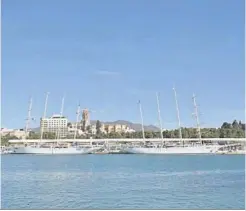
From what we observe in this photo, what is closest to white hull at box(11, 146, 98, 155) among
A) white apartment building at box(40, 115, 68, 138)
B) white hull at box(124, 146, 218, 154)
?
white hull at box(124, 146, 218, 154)

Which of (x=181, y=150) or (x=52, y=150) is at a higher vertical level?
(x=52, y=150)

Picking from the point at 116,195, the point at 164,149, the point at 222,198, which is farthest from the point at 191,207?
the point at 164,149

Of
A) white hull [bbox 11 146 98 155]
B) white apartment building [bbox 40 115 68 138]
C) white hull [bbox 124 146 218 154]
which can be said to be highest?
white apartment building [bbox 40 115 68 138]

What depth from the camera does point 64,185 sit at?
1560cm

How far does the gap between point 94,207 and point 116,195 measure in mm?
1837

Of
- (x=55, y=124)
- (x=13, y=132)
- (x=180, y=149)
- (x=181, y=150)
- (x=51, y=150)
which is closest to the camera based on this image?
(x=181, y=150)

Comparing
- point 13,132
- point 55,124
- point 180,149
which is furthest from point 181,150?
point 55,124

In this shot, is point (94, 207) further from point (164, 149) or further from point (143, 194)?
point (164, 149)

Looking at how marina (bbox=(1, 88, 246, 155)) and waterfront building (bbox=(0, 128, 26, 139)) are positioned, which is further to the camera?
waterfront building (bbox=(0, 128, 26, 139))

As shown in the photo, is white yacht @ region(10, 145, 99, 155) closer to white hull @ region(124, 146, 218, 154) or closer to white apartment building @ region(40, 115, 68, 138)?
white hull @ region(124, 146, 218, 154)

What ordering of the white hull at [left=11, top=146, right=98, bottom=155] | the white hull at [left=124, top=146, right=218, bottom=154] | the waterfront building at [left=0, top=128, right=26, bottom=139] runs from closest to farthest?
the white hull at [left=124, top=146, right=218, bottom=154] < the white hull at [left=11, top=146, right=98, bottom=155] < the waterfront building at [left=0, top=128, right=26, bottom=139]

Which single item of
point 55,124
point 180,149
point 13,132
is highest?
point 55,124

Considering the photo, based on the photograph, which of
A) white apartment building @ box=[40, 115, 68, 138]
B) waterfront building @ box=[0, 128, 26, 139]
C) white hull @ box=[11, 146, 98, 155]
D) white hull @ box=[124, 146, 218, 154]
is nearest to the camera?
white hull @ box=[124, 146, 218, 154]

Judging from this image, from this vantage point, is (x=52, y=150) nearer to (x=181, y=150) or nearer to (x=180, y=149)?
(x=180, y=149)
